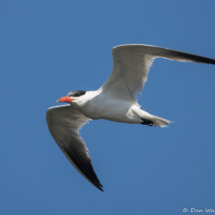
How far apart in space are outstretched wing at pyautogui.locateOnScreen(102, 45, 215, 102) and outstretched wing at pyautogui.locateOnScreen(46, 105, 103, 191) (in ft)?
5.97

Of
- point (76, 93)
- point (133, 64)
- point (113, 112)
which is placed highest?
point (133, 64)

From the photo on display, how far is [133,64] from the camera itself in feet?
28.6

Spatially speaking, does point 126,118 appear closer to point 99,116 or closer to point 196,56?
point 99,116

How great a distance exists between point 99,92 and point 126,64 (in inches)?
37.4

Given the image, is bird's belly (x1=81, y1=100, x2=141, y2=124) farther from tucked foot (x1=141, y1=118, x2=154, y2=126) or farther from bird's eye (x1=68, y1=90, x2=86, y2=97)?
bird's eye (x1=68, y1=90, x2=86, y2=97)

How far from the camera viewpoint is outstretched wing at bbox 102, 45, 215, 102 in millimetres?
8125

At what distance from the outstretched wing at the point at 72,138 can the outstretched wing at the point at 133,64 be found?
182 cm

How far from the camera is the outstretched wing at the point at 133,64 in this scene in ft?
26.7

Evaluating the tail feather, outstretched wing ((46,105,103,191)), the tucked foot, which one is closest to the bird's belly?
the tucked foot

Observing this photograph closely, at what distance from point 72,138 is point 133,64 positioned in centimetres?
320

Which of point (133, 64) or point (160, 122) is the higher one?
point (133, 64)

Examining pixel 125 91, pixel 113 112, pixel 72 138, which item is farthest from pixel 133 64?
pixel 72 138

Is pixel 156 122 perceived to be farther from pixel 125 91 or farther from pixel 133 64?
pixel 133 64

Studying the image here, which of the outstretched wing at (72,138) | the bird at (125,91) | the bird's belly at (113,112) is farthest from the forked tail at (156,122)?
the outstretched wing at (72,138)
